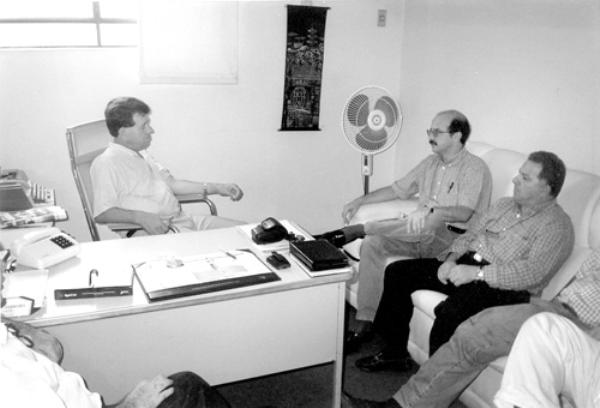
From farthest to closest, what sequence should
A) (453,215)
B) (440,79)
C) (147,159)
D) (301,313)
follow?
(440,79) → (147,159) → (453,215) → (301,313)

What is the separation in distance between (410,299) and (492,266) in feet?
1.43

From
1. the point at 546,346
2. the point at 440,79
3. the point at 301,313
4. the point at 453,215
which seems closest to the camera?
the point at 546,346

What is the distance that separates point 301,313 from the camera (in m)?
2.17

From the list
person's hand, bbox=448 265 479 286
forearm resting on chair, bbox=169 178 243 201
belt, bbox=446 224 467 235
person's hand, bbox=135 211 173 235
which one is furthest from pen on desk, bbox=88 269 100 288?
belt, bbox=446 224 467 235

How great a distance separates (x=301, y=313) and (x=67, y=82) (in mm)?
2311

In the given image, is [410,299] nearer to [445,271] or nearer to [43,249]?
[445,271]

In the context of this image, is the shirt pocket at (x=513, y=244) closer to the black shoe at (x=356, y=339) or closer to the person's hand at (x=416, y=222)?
the person's hand at (x=416, y=222)

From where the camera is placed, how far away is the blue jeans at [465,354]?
7.07 feet

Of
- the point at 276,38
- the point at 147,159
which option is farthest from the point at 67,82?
the point at 276,38

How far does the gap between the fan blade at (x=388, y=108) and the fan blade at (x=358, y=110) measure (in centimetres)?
7

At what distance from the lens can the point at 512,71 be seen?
3361mm

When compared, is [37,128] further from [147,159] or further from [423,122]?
[423,122]

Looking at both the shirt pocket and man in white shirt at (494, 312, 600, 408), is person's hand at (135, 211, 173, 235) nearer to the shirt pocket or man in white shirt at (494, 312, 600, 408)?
the shirt pocket

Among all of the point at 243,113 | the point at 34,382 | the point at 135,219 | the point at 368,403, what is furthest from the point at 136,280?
the point at 243,113
